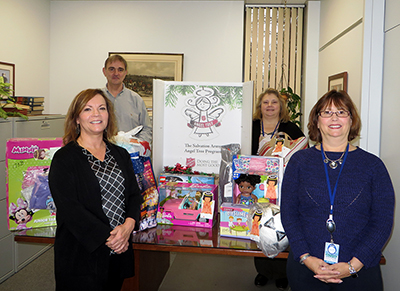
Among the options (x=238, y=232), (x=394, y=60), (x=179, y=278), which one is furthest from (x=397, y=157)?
(x=179, y=278)

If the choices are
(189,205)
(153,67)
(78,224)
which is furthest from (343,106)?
(153,67)

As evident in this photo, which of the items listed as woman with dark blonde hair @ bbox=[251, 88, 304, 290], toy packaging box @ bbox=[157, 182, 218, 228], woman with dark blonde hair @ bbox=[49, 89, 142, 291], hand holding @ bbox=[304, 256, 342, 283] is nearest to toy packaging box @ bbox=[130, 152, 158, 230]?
toy packaging box @ bbox=[157, 182, 218, 228]

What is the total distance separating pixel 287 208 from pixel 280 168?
48 cm

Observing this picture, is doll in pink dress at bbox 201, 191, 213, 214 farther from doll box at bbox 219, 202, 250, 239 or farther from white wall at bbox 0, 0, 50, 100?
white wall at bbox 0, 0, 50, 100

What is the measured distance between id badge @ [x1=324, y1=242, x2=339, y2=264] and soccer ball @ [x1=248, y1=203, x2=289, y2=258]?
0.94ft

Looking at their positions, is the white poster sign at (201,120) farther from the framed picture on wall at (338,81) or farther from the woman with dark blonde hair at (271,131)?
the framed picture on wall at (338,81)

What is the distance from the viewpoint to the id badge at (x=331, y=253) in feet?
4.77

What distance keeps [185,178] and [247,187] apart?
0.41 m

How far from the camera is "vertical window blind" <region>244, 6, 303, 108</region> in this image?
16.8ft

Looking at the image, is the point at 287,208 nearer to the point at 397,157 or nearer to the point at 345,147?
the point at 345,147

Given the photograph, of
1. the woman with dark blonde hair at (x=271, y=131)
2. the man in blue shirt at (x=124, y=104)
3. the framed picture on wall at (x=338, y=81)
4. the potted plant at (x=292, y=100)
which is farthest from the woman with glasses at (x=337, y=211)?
the potted plant at (x=292, y=100)

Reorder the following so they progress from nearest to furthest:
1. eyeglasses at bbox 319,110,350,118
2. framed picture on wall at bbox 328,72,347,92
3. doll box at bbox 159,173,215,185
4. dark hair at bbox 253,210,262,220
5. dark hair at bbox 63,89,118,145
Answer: eyeglasses at bbox 319,110,350,118 < dark hair at bbox 63,89,118,145 < dark hair at bbox 253,210,262,220 < doll box at bbox 159,173,215,185 < framed picture on wall at bbox 328,72,347,92

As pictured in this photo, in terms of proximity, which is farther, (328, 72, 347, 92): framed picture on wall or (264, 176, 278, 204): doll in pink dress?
(328, 72, 347, 92): framed picture on wall

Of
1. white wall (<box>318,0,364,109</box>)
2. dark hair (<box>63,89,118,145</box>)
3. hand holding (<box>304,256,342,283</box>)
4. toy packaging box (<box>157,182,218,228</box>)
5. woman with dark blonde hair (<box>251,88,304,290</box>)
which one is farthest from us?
white wall (<box>318,0,364,109</box>)
